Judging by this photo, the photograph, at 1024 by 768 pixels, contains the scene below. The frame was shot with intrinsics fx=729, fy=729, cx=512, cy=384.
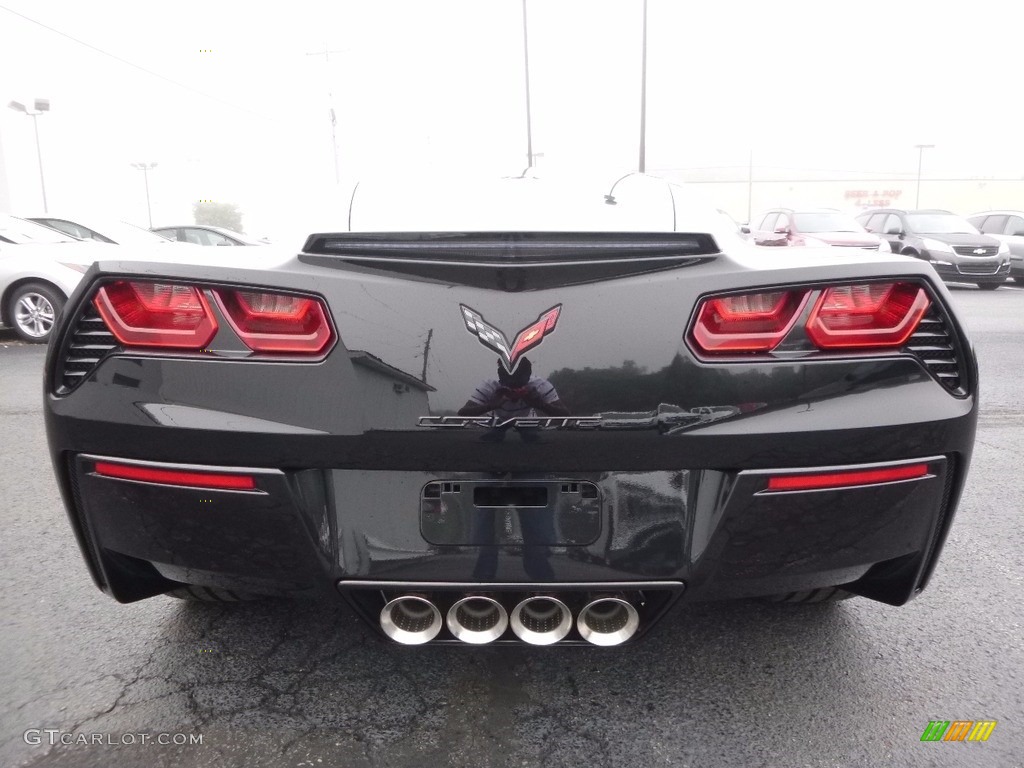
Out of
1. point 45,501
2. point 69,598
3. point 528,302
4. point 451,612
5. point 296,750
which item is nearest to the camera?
point 528,302

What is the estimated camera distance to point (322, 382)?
4.82 ft

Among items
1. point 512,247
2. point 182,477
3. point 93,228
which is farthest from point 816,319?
point 93,228

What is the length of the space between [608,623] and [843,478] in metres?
0.58

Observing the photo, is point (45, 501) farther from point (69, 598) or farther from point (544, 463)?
point (544, 463)

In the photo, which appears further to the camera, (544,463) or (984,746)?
(984,746)

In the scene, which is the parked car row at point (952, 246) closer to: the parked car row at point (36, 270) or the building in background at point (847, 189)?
the parked car row at point (36, 270)

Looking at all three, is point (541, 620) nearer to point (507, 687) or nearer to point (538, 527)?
point (538, 527)

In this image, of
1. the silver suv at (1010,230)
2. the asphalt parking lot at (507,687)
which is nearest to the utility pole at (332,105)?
the silver suv at (1010,230)

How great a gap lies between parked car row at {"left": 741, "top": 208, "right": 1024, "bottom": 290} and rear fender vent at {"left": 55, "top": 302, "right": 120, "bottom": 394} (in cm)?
1246

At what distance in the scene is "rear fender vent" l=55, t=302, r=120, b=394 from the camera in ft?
5.10

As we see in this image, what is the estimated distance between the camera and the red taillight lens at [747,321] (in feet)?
4.87

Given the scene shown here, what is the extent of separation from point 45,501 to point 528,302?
3006 mm

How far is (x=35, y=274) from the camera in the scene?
7902 millimetres

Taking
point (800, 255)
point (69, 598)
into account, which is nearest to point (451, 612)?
point (800, 255)
